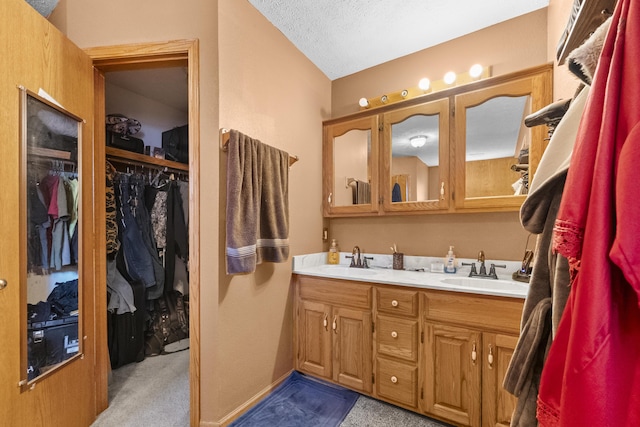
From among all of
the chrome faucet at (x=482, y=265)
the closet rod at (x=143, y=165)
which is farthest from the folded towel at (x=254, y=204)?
the closet rod at (x=143, y=165)

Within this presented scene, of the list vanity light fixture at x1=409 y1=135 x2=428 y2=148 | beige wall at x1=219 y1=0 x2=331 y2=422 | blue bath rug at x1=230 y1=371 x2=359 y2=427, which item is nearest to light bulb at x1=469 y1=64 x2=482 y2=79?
vanity light fixture at x1=409 y1=135 x2=428 y2=148

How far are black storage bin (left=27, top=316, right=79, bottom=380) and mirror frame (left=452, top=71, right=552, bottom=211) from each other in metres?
2.43

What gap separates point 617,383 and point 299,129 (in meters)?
2.10

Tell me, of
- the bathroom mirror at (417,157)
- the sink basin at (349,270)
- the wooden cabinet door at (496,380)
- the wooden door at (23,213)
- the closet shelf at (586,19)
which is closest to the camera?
the closet shelf at (586,19)

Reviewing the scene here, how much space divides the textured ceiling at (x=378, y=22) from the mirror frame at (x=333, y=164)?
563 mm

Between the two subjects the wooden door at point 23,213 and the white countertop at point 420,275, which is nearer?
the wooden door at point 23,213

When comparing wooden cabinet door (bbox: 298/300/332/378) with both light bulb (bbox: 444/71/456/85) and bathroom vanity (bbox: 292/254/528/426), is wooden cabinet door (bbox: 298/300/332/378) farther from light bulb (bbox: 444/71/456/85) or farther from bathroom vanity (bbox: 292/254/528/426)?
light bulb (bbox: 444/71/456/85)

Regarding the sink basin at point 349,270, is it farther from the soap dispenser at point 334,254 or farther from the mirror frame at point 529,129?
the mirror frame at point 529,129

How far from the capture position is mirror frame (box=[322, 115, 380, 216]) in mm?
2203

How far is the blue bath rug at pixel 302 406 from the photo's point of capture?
62.2 inches

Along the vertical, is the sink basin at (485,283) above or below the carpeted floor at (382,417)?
above

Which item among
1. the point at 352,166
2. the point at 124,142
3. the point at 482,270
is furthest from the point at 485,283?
the point at 124,142

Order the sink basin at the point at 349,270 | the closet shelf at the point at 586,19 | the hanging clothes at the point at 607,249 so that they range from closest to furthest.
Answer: the hanging clothes at the point at 607,249 < the closet shelf at the point at 586,19 < the sink basin at the point at 349,270

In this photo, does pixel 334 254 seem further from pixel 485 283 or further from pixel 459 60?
pixel 459 60
